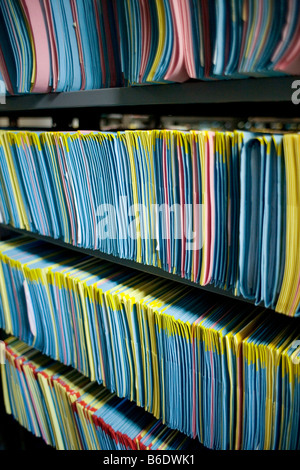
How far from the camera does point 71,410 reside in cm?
121

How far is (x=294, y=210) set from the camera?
1.96ft

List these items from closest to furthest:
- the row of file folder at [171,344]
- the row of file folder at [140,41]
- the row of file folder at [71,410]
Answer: the row of file folder at [140,41]
the row of file folder at [171,344]
the row of file folder at [71,410]

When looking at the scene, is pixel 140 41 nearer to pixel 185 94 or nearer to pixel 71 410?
pixel 185 94

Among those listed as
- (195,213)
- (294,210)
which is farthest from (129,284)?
(294,210)

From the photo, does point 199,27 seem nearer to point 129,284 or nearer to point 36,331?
point 129,284

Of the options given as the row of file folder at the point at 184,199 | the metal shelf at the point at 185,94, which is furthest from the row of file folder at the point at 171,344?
the metal shelf at the point at 185,94

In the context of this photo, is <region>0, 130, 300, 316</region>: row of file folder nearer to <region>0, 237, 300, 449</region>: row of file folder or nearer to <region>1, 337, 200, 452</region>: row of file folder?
<region>0, 237, 300, 449</region>: row of file folder

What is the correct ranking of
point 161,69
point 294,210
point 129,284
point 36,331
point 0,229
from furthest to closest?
point 0,229 → point 36,331 → point 129,284 → point 161,69 → point 294,210

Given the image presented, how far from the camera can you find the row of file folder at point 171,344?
2.42 feet

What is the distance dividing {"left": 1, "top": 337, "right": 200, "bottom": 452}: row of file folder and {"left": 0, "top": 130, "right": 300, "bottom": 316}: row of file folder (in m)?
0.55

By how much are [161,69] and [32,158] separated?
0.49m

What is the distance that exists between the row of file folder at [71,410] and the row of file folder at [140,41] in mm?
969

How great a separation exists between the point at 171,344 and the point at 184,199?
1.19 ft

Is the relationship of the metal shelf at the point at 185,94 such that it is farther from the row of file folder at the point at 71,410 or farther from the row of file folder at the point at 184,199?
the row of file folder at the point at 71,410
